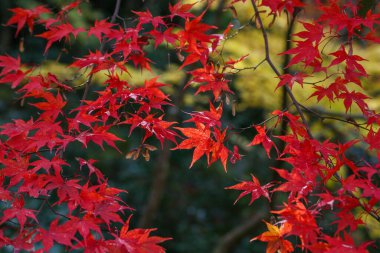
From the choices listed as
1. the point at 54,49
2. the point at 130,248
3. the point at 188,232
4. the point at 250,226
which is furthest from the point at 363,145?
the point at 54,49

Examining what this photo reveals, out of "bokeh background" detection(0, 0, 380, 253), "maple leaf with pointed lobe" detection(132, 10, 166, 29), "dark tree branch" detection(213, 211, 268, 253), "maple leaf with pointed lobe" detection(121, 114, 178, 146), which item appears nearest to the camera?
"maple leaf with pointed lobe" detection(121, 114, 178, 146)

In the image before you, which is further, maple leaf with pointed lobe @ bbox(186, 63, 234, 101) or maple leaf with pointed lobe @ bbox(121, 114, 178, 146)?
maple leaf with pointed lobe @ bbox(186, 63, 234, 101)

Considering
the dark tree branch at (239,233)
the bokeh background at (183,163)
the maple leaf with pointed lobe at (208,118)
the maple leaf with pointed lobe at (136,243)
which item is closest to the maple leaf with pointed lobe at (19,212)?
the maple leaf with pointed lobe at (136,243)

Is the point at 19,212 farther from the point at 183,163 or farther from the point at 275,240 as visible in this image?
the point at 183,163

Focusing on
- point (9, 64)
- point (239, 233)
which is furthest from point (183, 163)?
point (9, 64)

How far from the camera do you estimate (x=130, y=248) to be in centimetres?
138

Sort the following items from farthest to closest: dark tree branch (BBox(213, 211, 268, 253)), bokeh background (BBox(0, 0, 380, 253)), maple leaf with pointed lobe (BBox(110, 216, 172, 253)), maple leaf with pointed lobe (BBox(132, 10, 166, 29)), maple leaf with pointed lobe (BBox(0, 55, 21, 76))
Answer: bokeh background (BBox(0, 0, 380, 253)), dark tree branch (BBox(213, 211, 268, 253)), maple leaf with pointed lobe (BBox(0, 55, 21, 76)), maple leaf with pointed lobe (BBox(132, 10, 166, 29)), maple leaf with pointed lobe (BBox(110, 216, 172, 253))

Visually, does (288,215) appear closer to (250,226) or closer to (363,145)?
(250,226)

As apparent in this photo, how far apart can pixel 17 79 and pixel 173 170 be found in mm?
3233

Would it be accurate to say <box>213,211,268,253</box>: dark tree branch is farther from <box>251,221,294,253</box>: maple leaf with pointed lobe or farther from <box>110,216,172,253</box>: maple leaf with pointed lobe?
<box>110,216,172,253</box>: maple leaf with pointed lobe

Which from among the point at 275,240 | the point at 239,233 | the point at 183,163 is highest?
the point at 275,240

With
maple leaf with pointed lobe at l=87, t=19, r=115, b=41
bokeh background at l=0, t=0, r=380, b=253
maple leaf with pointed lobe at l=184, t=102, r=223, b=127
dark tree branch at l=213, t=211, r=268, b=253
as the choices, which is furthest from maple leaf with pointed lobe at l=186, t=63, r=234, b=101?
bokeh background at l=0, t=0, r=380, b=253

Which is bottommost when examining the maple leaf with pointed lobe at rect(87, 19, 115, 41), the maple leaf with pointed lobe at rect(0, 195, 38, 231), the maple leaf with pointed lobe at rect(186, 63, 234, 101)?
the maple leaf with pointed lobe at rect(0, 195, 38, 231)

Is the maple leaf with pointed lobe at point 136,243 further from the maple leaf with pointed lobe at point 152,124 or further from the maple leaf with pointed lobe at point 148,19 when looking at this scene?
the maple leaf with pointed lobe at point 148,19
